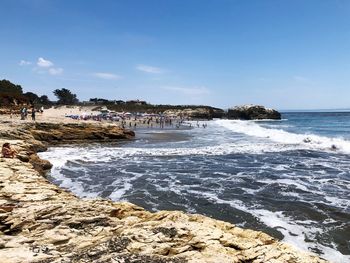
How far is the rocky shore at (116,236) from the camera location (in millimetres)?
6332

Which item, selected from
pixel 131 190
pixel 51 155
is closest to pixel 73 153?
pixel 51 155

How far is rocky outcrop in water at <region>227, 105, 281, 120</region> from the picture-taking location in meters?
141

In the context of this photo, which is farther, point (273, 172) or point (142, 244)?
point (273, 172)

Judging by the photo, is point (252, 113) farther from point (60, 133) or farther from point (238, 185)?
point (238, 185)

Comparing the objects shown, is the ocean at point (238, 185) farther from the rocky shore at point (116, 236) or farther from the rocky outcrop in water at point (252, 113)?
the rocky outcrop in water at point (252, 113)

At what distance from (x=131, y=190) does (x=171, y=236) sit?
1152 centimetres

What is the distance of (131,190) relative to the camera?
18.2m

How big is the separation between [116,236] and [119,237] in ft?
0.39

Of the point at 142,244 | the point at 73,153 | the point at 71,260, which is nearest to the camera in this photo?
the point at 71,260

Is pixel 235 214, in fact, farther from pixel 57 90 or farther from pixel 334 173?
pixel 57 90

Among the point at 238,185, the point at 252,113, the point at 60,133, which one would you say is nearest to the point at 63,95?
the point at 252,113

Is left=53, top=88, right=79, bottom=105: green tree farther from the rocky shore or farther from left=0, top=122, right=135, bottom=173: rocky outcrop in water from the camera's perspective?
the rocky shore

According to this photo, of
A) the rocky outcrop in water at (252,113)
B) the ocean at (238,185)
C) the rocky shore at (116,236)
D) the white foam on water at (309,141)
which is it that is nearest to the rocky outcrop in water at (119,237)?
the rocky shore at (116,236)

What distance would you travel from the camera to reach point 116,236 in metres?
7.02
